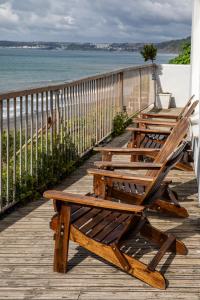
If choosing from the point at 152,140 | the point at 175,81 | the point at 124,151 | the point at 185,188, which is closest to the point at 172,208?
the point at 124,151

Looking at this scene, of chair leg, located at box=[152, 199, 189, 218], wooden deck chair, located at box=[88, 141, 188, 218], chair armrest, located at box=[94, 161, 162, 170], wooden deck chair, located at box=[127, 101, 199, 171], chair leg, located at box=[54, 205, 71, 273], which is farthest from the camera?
wooden deck chair, located at box=[127, 101, 199, 171]

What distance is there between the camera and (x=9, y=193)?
4812 mm

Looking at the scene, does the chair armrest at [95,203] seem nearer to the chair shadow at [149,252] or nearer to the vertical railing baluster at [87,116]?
the chair shadow at [149,252]

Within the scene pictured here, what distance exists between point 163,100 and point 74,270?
10.5 m

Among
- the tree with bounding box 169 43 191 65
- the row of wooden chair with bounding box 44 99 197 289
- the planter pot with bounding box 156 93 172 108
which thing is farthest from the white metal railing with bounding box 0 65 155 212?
the tree with bounding box 169 43 191 65

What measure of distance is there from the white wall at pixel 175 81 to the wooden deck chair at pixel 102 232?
1050 cm

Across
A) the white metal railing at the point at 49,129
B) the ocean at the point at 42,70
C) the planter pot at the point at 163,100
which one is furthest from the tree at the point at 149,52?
the white metal railing at the point at 49,129

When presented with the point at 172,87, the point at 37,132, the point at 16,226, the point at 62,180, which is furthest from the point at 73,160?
the point at 172,87

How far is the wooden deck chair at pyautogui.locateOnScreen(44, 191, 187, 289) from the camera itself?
320cm

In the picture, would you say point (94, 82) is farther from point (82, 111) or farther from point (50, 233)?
point (50, 233)

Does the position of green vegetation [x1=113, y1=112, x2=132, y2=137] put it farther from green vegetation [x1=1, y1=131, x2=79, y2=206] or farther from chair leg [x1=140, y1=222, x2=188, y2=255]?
chair leg [x1=140, y1=222, x2=188, y2=255]

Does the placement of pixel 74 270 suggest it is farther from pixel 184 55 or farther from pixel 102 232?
pixel 184 55

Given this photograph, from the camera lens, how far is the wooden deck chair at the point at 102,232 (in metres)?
3.20

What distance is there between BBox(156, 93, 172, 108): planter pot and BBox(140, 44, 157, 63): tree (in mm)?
1593
